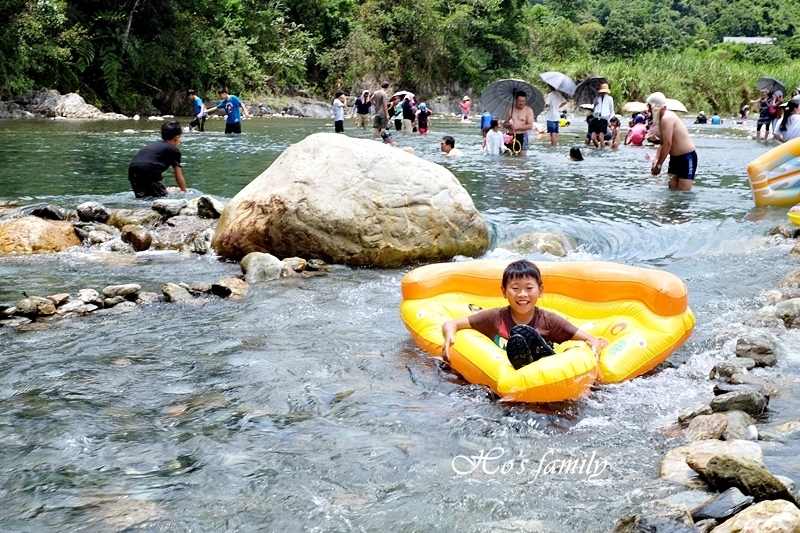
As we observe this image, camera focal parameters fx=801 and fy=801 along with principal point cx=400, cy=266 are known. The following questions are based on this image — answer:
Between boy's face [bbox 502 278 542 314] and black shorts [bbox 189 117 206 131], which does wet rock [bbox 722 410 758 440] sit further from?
black shorts [bbox 189 117 206 131]

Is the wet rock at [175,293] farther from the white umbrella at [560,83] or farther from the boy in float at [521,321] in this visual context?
the white umbrella at [560,83]

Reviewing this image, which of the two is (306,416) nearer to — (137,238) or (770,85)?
(137,238)

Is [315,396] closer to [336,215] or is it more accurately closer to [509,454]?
[509,454]

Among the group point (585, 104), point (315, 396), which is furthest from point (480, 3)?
point (315, 396)

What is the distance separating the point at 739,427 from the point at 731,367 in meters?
0.91

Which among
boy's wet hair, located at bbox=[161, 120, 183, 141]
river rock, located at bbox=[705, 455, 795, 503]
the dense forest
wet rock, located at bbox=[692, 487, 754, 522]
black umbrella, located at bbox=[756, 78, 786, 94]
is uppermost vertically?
the dense forest

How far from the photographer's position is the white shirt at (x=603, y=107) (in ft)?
52.7

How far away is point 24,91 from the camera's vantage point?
24.6 metres

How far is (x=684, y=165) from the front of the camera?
35.1ft

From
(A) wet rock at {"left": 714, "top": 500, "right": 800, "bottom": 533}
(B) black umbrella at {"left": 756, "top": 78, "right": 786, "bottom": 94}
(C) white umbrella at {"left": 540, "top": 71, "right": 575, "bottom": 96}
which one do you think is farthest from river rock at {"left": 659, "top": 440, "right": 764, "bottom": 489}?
(B) black umbrella at {"left": 756, "top": 78, "right": 786, "bottom": 94}

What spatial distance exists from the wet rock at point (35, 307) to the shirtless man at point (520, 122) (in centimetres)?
1062

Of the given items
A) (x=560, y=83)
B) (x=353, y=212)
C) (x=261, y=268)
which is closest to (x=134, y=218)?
(x=261, y=268)

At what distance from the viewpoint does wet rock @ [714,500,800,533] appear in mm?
2451

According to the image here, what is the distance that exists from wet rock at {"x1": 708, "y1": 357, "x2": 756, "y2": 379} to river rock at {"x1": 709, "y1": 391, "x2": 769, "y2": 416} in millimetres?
526
